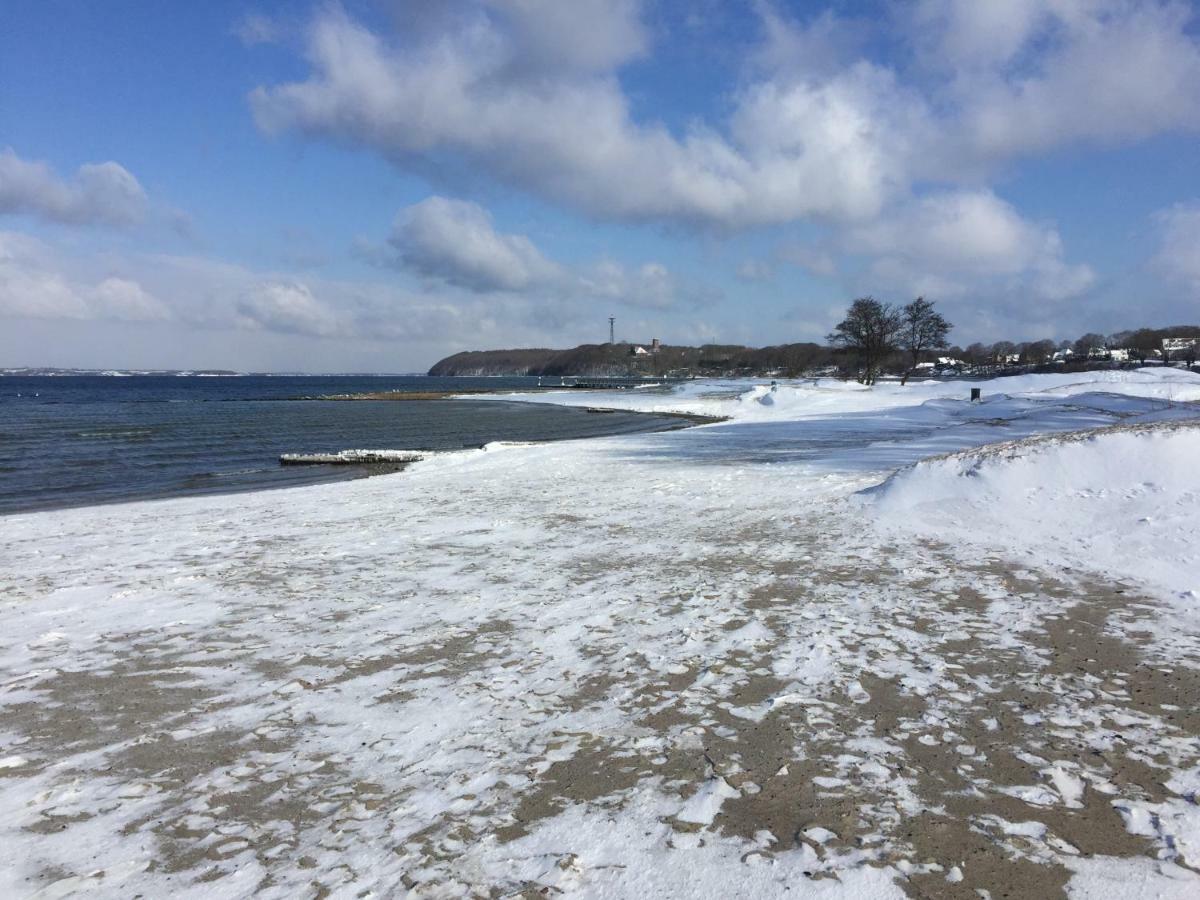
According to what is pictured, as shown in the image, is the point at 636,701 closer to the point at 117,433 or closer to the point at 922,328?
the point at 117,433

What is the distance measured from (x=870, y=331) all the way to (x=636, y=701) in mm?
70634

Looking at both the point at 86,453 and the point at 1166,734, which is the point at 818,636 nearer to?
the point at 1166,734

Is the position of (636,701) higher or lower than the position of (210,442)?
lower

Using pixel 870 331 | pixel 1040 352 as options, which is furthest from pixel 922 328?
pixel 1040 352

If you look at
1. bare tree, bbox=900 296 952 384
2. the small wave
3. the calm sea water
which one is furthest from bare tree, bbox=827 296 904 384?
the small wave

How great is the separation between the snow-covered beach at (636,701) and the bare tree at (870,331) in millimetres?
61380

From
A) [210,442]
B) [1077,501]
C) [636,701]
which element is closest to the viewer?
[636,701]

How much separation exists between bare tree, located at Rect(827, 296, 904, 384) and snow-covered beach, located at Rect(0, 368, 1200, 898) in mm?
61380

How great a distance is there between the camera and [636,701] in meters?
5.36

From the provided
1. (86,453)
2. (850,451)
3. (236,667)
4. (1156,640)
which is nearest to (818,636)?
(1156,640)

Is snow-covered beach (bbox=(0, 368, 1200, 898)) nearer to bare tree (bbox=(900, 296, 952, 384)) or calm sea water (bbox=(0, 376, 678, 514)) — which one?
calm sea water (bbox=(0, 376, 678, 514))

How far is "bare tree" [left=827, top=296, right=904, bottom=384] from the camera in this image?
228 feet

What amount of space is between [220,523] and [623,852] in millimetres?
11903

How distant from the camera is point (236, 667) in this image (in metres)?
6.22
